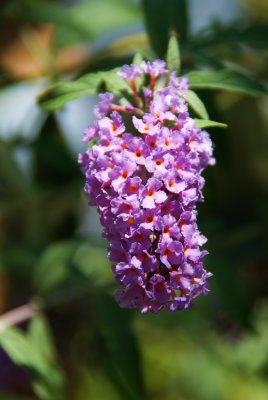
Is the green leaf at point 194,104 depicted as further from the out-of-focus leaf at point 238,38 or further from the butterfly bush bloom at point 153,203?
the out-of-focus leaf at point 238,38

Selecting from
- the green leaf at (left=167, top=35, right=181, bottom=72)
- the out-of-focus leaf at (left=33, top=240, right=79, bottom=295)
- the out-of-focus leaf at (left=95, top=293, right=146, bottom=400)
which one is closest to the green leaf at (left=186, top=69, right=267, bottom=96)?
the green leaf at (left=167, top=35, right=181, bottom=72)

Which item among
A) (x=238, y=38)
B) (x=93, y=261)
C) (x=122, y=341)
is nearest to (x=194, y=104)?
(x=238, y=38)

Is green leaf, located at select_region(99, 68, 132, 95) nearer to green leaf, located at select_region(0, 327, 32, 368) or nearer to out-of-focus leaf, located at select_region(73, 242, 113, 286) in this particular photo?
green leaf, located at select_region(0, 327, 32, 368)

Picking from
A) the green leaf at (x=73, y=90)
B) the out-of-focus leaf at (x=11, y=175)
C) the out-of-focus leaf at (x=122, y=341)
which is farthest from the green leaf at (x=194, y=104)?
the out-of-focus leaf at (x=11, y=175)

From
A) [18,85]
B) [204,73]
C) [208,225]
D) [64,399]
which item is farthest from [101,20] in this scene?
[64,399]

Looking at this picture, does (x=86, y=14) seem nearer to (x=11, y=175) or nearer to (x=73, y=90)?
(x=11, y=175)

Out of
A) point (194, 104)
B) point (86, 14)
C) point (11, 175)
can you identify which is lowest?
point (194, 104)
